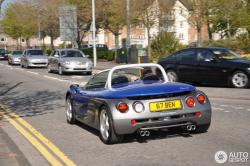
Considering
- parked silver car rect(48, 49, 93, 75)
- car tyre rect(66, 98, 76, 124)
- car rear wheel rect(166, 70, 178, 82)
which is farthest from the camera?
parked silver car rect(48, 49, 93, 75)

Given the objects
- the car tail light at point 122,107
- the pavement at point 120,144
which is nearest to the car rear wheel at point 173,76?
the pavement at point 120,144

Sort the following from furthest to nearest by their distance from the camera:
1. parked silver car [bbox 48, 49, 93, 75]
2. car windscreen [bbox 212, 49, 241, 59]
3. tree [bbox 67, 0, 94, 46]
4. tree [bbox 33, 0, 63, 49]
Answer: tree [bbox 33, 0, 63, 49], tree [bbox 67, 0, 94, 46], parked silver car [bbox 48, 49, 93, 75], car windscreen [bbox 212, 49, 241, 59]

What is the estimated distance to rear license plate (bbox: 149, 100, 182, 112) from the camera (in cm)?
701

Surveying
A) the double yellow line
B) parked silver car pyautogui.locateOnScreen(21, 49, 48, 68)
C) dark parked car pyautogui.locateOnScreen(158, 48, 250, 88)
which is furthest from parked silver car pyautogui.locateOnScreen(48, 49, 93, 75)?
the double yellow line

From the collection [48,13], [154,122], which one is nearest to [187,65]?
[154,122]

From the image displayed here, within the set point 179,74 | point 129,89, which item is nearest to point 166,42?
point 179,74

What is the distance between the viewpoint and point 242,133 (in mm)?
7895

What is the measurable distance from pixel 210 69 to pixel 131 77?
831cm

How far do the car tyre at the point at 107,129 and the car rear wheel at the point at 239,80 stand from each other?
9221mm

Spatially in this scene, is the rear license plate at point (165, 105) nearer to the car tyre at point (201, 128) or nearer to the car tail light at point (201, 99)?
the car tail light at point (201, 99)

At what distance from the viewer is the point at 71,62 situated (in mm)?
25953

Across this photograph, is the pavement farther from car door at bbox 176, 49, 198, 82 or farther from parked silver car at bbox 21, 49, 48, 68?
parked silver car at bbox 21, 49, 48, 68

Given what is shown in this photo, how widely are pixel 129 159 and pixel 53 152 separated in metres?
1.31

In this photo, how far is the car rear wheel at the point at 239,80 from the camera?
615 inches
